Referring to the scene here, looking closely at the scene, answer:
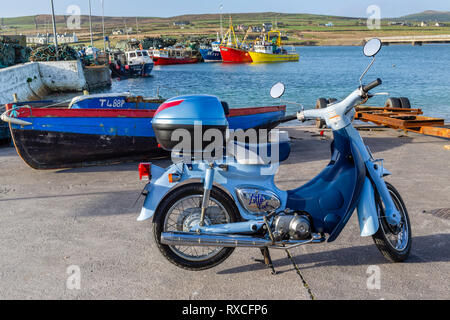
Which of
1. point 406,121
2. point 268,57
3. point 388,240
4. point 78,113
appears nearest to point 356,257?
point 388,240

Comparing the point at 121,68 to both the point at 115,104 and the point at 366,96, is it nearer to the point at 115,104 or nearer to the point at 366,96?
the point at 115,104

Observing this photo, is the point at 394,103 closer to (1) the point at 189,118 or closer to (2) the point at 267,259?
(2) the point at 267,259

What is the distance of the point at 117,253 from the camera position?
14.2 ft

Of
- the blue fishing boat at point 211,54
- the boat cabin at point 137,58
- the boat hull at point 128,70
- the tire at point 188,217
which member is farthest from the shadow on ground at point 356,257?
the blue fishing boat at point 211,54

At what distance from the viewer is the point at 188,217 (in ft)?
12.3

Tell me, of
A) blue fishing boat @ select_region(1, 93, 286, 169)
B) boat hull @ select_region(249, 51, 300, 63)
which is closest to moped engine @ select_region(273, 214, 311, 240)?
blue fishing boat @ select_region(1, 93, 286, 169)

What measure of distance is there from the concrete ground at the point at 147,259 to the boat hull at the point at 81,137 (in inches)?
45.6

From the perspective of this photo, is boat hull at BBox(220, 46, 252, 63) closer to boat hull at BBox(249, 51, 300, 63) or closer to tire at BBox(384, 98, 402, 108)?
boat hull at BBox(249, 51, 300, 63)

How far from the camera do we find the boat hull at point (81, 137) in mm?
7664

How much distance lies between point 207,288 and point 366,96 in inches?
84.2

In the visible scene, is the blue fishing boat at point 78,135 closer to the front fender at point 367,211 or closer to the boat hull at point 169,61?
the front fender at point 367,211

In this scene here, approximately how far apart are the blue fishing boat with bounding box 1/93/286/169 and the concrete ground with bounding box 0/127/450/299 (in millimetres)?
1158

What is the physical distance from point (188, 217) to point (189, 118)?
2.86 ft

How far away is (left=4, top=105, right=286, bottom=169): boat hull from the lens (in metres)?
7.66
